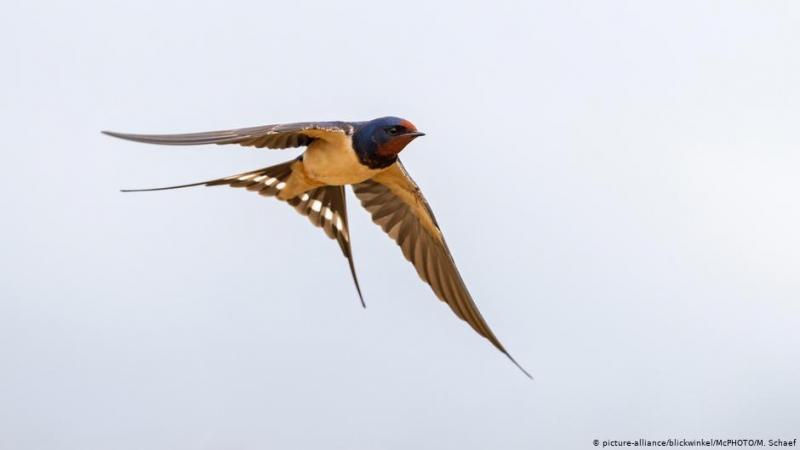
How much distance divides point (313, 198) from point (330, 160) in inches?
21.5

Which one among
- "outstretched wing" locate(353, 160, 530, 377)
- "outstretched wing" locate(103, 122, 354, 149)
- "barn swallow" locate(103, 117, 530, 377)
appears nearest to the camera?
"outstretched wing" locate(103, 122, 354, 149)

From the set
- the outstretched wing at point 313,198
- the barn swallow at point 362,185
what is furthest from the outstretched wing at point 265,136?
the outstretched wing at point 313,198

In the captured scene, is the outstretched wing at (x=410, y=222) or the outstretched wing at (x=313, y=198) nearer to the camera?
the outstretched wing at (x=313, y=198)

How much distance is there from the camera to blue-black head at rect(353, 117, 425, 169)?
6.37m

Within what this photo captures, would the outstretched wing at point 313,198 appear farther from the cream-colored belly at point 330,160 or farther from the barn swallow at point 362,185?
the cream-colored belly at point 330,160

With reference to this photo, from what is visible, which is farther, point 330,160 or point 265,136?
point 330,160

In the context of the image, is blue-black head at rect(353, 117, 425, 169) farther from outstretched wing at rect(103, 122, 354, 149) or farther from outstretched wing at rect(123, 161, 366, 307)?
outstretched wing at rect(123, 161, 366, 307)

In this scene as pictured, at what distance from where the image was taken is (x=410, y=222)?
743 centimetres

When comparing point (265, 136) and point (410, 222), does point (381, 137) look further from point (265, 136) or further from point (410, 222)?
point (410, 222)

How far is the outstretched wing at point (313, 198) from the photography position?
21.6 ft

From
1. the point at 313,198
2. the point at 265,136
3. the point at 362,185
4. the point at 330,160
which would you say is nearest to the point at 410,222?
the point at 362,185

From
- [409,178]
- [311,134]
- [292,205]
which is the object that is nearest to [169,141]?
[311,134]

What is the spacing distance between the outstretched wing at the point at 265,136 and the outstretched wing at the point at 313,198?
0.34 m

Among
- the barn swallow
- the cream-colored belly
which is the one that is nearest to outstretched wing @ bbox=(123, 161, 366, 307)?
the barn swallow
